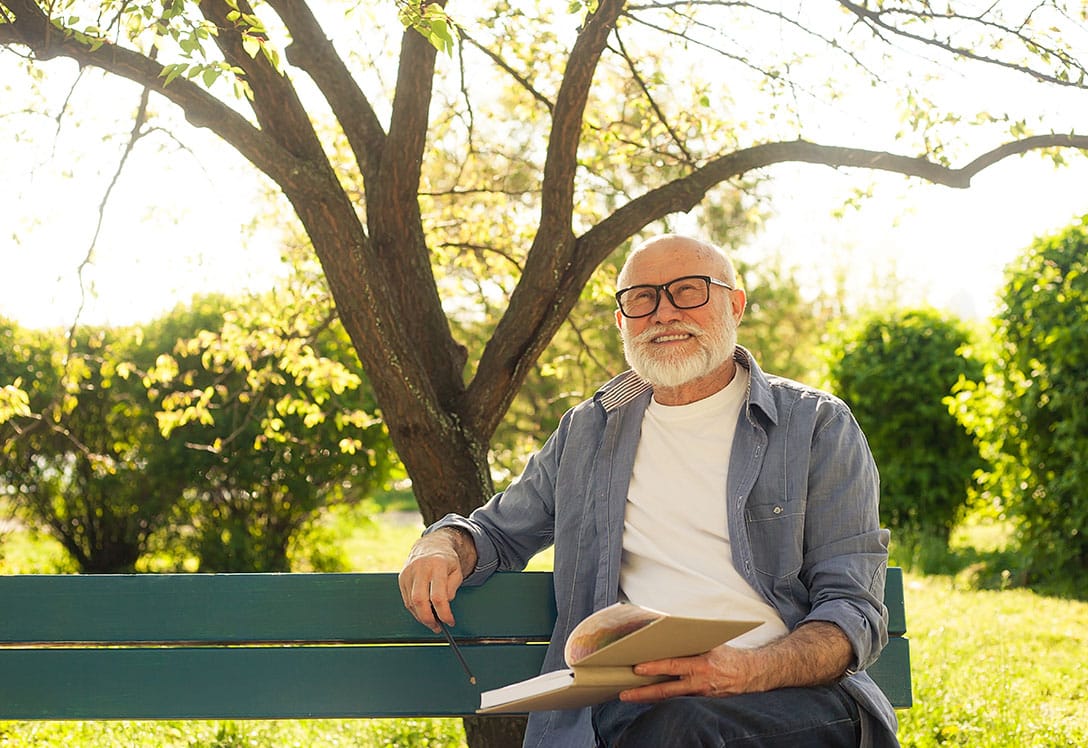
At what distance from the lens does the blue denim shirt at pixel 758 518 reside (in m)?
2.66

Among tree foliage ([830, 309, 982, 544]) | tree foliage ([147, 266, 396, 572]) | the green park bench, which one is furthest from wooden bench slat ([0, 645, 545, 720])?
tree foliage ([830, 309, 982, 544])

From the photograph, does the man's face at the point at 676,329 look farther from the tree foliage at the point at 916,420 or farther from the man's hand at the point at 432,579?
the tree foliage at the point at 916,420

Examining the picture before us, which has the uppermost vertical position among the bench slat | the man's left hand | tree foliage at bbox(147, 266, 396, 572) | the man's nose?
tree foliage at bbox(147, 266, 396, 572)

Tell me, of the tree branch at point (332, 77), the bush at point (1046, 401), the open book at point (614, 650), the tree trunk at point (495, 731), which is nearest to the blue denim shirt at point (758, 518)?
the open book at point (614, 650)

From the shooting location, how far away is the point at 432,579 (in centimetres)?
284

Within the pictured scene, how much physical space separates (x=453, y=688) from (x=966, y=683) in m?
2.92

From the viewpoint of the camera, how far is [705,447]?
300cm

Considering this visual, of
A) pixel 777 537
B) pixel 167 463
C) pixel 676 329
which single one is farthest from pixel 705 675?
pixel 167 463

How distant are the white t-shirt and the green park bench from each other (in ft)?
0.97

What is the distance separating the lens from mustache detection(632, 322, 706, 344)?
302 cm

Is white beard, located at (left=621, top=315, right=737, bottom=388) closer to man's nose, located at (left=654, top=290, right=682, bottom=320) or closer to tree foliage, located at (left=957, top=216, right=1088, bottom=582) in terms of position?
man's nose, located at (left=654, top=290, right=682, bottom=320)

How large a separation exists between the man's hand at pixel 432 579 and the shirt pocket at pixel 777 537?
73 centimetres

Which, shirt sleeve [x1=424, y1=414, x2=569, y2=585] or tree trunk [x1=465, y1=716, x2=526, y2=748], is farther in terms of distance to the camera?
tree trunk [x1=465, y1=716, x2=526, y2=748]

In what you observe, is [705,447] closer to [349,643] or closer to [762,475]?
[762,475]
